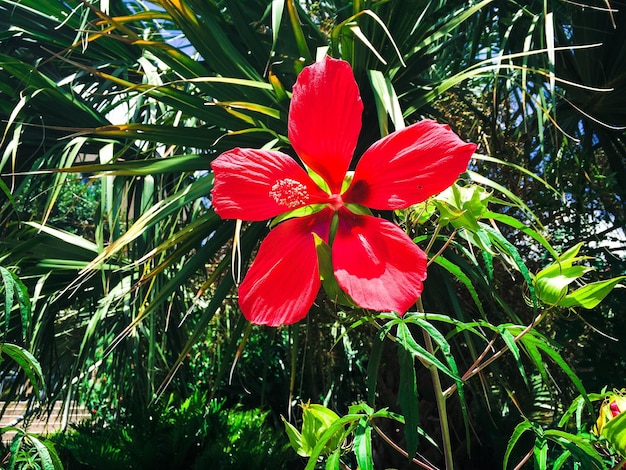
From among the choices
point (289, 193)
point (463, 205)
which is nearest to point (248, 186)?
point (289, 193)

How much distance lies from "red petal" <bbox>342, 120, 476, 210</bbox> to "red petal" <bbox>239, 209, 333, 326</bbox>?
0.20 ft

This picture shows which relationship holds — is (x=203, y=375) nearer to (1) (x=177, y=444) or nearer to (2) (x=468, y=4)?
(1) (x=177, y=444)

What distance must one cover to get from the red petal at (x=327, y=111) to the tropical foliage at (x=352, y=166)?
88 mm

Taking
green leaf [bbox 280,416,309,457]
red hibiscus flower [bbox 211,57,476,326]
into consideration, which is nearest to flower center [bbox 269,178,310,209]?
red hibiscus flower [bbox 211,57,476,326]

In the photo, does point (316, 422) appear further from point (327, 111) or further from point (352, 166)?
point (352, 166)

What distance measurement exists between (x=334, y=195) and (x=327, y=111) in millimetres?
73

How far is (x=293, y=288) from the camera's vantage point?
0.41 m

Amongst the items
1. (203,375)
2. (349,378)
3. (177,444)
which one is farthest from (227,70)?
(203,375)

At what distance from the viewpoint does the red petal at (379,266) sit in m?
0.38

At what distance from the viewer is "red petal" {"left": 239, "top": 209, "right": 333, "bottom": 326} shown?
1.33ft

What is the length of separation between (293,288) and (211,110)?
1167mm

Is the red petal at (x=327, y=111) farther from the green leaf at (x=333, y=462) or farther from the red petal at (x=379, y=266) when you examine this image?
the green leaf at (x=333, y=462)

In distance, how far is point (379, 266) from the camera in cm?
40

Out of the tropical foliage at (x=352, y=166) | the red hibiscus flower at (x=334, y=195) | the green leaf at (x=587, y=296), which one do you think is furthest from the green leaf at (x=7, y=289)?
the green leaf at (x=587, y=296)
